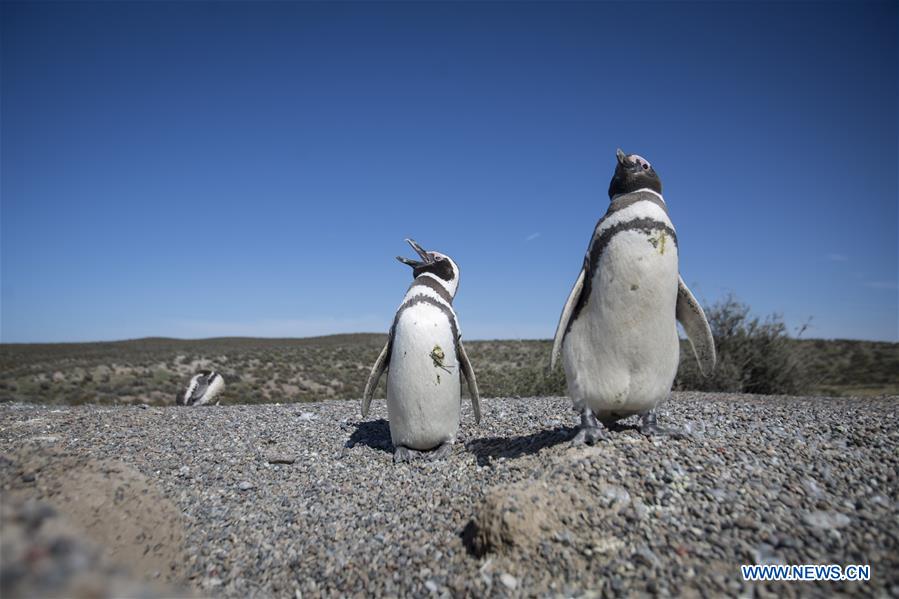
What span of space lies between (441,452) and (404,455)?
36 centimetres

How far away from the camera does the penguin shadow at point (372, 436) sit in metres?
5.68

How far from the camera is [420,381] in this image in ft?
15.8

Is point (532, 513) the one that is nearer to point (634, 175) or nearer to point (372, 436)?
point (634, 175)

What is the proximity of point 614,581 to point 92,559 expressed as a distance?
7.13 feet

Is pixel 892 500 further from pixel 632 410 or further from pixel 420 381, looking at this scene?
pixel 420 381

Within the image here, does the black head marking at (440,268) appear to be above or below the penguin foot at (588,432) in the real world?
above

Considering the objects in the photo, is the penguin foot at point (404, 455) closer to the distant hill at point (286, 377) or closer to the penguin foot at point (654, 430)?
the penguin foot at point (654, 430)

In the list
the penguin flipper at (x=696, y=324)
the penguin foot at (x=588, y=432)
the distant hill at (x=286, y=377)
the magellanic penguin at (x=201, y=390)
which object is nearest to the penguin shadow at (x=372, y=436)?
the penguin foot at (x=588, y=432)

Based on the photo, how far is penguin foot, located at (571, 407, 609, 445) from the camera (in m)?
3.86

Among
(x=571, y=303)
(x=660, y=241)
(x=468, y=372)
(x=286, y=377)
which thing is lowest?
(x=286, y=377)

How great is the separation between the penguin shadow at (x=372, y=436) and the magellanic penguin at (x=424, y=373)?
0.67m

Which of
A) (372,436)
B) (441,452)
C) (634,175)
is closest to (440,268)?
(441,452)

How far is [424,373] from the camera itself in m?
4.80

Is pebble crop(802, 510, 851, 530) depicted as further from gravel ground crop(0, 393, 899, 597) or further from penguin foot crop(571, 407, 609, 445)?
penguin foot crop(571, 407, 609, 445)
